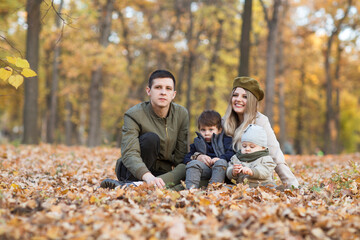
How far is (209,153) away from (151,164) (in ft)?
2.51

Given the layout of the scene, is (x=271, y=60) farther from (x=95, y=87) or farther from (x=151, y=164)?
(x=151, y=164)

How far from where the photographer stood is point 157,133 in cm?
450

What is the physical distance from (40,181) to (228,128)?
2.71 m

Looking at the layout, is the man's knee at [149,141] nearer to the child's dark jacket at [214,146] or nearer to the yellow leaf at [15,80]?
the child's dark jacket at [214,146]

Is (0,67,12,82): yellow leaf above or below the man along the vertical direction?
above

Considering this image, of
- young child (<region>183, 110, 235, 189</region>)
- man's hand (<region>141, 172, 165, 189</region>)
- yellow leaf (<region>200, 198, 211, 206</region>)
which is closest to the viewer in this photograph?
yellow leaf (<region>200, 198, 211, 206</region>)

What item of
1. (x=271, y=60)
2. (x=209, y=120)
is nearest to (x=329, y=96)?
(x=271, y=60)

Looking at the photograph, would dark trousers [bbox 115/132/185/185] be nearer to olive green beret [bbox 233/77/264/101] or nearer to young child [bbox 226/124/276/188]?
young child [bbox 226/124/276/188]

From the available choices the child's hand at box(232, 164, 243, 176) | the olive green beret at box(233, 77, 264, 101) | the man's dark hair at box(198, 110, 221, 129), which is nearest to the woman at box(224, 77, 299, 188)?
the olive green beret at box(233, 77, 264, 101)

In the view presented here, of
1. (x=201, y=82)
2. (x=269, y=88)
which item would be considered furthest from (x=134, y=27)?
(x=269, y=88)

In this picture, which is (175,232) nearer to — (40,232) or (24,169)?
(40,232)

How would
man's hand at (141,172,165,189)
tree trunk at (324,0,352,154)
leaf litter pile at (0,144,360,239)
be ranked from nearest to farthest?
leaf litter pile at (0,144,360,239)
man's hand at (141,172,165,189)
tree trunk at (324,0,352,154)

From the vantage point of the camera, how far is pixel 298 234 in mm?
2598

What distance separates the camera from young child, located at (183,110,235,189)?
4.18 metres
